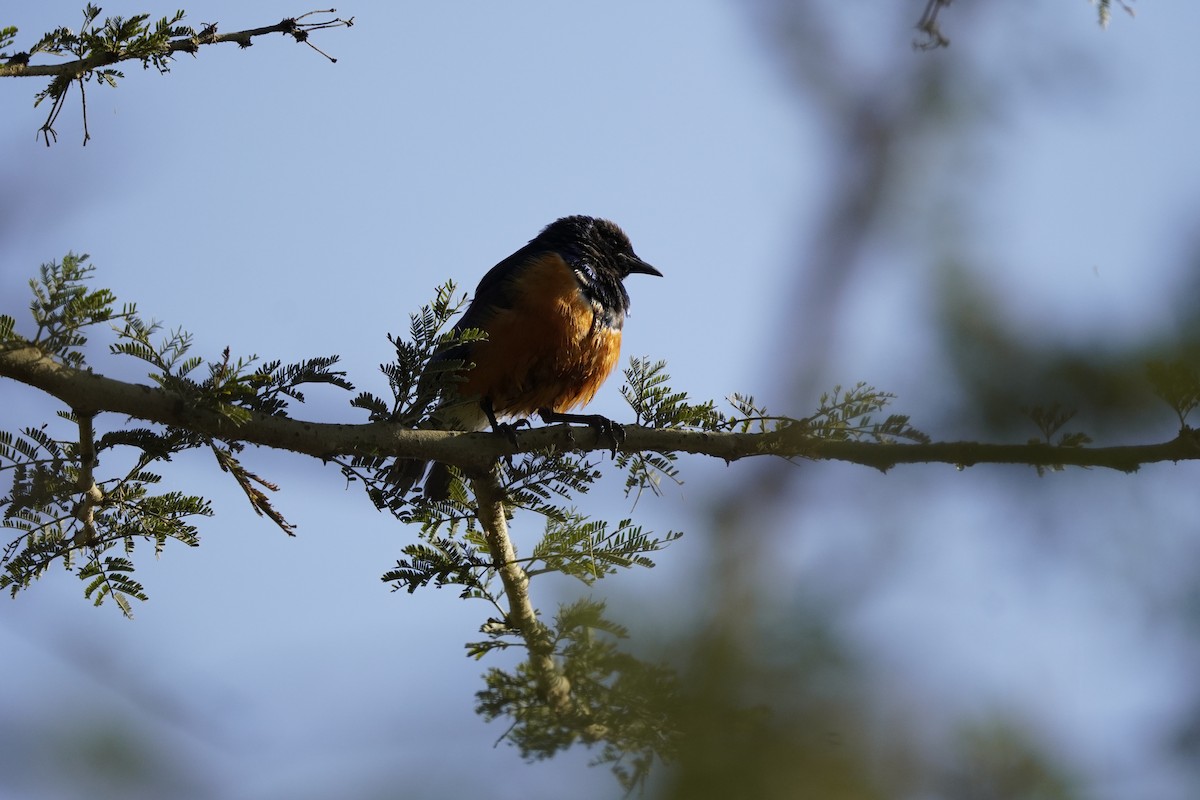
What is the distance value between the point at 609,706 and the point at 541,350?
3863mm

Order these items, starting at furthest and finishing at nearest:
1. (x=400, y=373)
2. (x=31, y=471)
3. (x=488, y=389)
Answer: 1. (x=488, y=389)
2. (x=400, y=373)
3. (x=31, y=471)

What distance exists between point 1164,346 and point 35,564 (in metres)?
3.26

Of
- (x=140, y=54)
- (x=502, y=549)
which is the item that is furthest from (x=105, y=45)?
(x=502, y=549)

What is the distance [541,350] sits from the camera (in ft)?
18.2

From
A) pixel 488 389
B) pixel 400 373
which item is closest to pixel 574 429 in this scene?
pixel 400 373

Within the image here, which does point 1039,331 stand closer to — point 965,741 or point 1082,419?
point 1082,419

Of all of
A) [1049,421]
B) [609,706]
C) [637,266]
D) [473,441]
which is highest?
[637,266]

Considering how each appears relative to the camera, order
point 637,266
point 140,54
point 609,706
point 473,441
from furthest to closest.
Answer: point 637,266 < point 473,441 < point 140,54 < point 609,706

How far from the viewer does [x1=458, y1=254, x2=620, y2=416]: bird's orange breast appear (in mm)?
5504

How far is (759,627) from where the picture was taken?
1.45 meters

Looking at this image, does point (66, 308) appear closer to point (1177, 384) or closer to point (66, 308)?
point (66, 308)

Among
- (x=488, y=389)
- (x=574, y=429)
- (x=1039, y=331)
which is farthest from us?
(x=488, y=389)

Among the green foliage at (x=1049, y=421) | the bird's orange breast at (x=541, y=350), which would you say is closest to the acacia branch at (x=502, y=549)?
the bird's orange breast at (x=541, y=350)

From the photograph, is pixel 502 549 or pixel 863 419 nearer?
pixel 863 419
